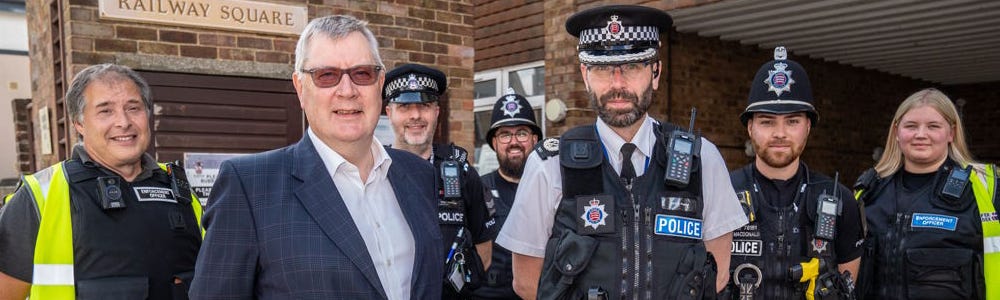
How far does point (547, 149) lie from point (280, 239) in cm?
102

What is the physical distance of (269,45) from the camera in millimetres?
5168

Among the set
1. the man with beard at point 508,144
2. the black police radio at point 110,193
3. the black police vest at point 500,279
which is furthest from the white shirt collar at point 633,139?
the black police radio at point 110,193

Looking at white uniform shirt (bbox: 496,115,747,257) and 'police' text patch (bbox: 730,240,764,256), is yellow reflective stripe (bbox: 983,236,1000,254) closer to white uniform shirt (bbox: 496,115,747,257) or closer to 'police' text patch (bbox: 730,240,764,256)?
'police' text patch (bbox: 730,240,764,256)

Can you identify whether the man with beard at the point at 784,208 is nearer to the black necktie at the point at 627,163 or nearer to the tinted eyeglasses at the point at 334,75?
the black necktie at the point at 627,163

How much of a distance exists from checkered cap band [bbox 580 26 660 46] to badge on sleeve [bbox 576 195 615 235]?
535 millimetres

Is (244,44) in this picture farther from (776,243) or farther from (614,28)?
(776,243)

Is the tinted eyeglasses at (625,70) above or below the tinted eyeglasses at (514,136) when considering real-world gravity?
above

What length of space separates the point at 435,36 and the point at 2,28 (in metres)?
14.6

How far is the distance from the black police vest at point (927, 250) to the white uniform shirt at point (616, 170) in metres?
1.59

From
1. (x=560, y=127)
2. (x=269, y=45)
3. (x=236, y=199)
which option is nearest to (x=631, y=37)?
(x=236, y=199)

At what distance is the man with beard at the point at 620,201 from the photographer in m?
2.21

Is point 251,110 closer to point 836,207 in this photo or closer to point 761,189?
point 761,189

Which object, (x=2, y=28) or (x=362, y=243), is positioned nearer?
(x=362, y=243)

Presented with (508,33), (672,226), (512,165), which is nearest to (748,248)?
(672,226)
